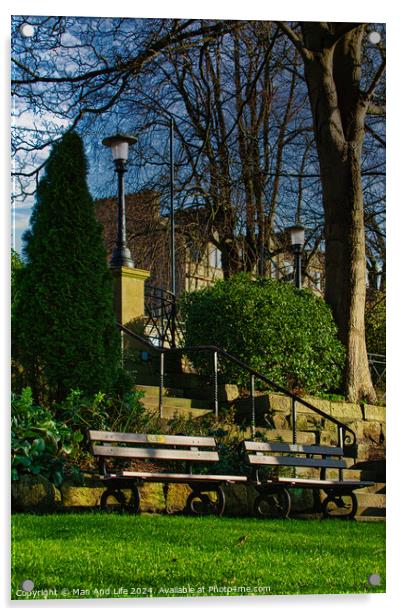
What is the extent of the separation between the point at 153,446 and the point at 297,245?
2988 millimetres

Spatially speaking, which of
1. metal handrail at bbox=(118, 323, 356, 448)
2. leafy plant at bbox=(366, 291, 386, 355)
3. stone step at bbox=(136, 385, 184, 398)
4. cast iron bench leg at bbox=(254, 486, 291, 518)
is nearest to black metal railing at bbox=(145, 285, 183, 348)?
metal handrail at bbox=(118, 323, 356, 448)

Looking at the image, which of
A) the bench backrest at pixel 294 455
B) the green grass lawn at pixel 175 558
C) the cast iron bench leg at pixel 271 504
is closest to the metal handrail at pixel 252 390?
the bench backrest at pixel 294 455

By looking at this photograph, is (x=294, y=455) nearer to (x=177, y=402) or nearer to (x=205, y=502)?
(x=177, y=402)

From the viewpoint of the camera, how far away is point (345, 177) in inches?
344

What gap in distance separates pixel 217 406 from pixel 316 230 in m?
1.88

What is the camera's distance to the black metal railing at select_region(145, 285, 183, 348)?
926cm

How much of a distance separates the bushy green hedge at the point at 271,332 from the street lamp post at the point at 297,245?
0.15 metres

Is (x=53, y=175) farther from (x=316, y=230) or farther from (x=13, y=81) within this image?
(x=316, y=230)

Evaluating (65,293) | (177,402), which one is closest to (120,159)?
(65,293)

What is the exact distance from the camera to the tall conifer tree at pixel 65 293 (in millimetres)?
6629

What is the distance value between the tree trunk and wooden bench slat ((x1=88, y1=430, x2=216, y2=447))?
6.40 feet

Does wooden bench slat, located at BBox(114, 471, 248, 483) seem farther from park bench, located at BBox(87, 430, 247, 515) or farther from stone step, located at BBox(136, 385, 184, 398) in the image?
stone step, located at BBox(136, 385, 184, 398)

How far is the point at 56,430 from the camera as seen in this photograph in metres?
6.62

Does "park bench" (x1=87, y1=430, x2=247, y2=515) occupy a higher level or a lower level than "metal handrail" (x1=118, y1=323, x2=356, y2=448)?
lower
